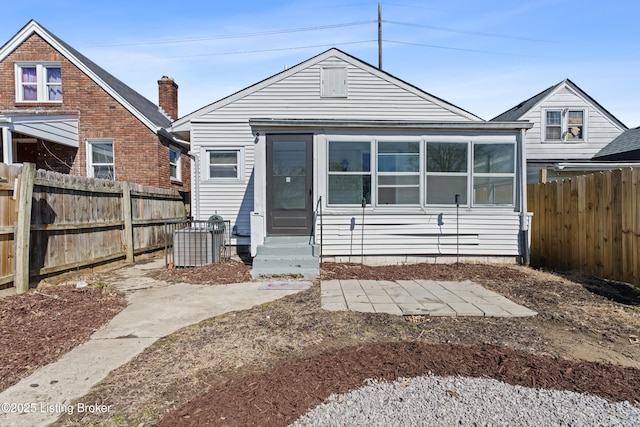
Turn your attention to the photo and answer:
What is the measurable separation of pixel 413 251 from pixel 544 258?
299 centimetres

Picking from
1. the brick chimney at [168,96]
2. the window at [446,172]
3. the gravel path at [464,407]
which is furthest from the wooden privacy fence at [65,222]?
the brick chimney at [168,96]

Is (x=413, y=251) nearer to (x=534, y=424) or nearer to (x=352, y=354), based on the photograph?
(x=352, y=354)

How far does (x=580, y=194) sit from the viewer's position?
22.0 feet

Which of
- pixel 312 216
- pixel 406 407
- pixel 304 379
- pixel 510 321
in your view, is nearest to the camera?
pixel 406 407

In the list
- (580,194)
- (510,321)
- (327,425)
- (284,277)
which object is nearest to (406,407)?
(327,425)

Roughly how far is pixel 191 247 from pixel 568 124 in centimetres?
1538

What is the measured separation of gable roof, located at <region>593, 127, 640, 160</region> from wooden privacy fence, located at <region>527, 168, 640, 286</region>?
853 cm

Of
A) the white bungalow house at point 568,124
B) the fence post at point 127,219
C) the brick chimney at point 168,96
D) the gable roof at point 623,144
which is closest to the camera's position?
the fence post at point 127,219

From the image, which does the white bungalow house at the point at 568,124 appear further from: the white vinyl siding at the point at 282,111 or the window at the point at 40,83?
the window at the point at 40,83

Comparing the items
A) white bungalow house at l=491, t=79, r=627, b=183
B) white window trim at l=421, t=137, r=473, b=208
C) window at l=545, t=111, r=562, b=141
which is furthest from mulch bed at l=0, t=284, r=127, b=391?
window at l=545, t=111, r=562, b=141

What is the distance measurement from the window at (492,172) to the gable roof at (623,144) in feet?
30.3

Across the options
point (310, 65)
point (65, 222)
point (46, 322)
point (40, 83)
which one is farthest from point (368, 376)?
point (40, 83)

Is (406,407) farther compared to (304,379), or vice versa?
(304,379)

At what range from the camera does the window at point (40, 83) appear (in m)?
12.3
